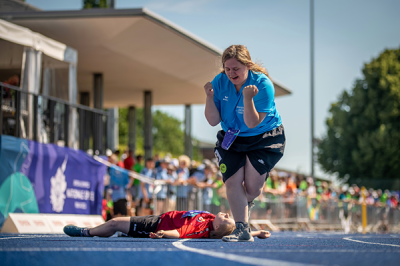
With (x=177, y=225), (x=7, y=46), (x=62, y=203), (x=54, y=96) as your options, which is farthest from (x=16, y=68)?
(x=177, y=225)

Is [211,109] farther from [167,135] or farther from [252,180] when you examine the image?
[167,135]

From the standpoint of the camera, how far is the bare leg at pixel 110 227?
17.7 feet

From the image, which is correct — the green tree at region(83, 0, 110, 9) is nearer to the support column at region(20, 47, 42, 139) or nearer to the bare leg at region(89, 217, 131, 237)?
the support column at region(20, 47, 42, 139)

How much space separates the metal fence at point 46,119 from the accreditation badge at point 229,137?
249 inches

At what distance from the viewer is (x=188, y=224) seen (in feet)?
18.0

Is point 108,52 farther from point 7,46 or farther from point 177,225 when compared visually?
point 177,225

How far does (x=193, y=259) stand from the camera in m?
2.85

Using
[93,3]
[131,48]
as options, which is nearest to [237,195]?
[131,48]

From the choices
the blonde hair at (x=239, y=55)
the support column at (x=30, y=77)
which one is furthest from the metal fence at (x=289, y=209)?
the blonde hair at (x=239, y=55)

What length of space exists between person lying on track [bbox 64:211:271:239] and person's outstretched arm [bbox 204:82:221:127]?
3.82 feet

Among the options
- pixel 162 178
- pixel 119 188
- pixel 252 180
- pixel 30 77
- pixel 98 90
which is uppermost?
pixel 98 90

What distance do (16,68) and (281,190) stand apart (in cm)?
1017

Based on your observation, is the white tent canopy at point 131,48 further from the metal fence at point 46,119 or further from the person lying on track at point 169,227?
the person lying on track at point 169,227

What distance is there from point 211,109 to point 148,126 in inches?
675
